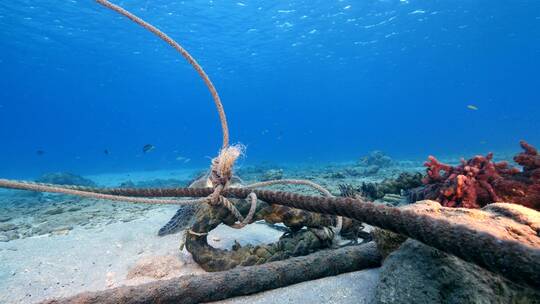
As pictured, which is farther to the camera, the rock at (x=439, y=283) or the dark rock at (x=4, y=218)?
the dark rock at (x=4, y=218)

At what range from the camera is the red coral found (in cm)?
362

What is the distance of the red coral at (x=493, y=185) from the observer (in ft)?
11.9

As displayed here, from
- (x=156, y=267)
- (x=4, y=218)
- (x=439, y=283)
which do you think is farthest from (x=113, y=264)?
(x=4, y=218)

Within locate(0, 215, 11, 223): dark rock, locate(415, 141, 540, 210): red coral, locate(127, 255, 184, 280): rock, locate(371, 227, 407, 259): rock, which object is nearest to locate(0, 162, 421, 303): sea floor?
locate(127, 255, 184, 280): rock

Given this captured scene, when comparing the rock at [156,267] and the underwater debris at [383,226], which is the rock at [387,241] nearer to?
the underwater debris at [383,226]

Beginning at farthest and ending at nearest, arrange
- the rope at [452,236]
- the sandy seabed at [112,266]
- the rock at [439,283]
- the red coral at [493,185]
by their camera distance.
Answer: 1. the red coral at [493,185]
2. the sandy seabed at [112,266]
3. the rock at [439,283]
4. the rope at [452,236]

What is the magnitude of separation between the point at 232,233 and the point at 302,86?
297ft

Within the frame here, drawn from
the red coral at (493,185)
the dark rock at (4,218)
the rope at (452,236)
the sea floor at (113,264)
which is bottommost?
the dark rock at (4,218)

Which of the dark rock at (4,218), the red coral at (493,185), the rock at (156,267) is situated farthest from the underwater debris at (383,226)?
the dark rock at (4,218)

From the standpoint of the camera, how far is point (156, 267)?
3.48m

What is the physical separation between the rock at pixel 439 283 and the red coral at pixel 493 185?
8.07 feet

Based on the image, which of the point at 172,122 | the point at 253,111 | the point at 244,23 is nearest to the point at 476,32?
the point at 244,23

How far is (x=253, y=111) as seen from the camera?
148 metres

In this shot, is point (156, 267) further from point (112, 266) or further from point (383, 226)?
point (383, 226)
